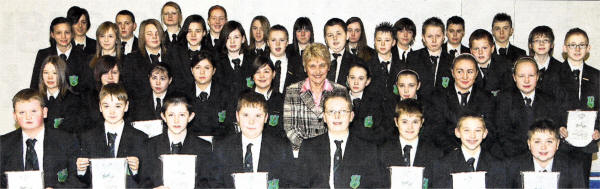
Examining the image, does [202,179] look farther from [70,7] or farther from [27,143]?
[70,7]

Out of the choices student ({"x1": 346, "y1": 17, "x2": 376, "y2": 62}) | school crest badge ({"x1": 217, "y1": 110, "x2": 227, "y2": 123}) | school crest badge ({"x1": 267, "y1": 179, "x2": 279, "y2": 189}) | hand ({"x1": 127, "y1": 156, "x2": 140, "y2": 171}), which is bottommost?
school crest badge ({"x1": 267, "y1": 179, "x2": 279, "y2": 189})

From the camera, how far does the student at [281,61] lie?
29.3 feet

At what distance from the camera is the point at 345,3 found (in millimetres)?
11711

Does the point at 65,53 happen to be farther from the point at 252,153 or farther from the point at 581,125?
the point at 581,125

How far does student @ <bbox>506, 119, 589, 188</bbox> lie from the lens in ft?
22.4

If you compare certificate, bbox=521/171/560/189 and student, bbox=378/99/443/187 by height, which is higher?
student, bbox=378/99/443/187

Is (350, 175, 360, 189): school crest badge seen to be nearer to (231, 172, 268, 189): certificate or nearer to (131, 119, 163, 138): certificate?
(231, 172, 268, 189): certificate

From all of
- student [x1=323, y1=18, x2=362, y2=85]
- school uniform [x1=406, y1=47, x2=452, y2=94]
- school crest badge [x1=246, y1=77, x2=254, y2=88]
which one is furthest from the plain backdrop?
school crest badge [x1=246, y1=77, x2=254, y2=88]

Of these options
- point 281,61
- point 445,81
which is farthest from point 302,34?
point 445,81

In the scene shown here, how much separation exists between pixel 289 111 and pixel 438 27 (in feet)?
9.24

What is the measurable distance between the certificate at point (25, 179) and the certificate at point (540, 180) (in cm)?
412

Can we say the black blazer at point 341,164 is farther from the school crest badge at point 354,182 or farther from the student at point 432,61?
the student at point 432,61

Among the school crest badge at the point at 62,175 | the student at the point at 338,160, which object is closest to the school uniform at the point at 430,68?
the student at the point at 338,160

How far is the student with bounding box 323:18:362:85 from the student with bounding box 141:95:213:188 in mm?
2297
